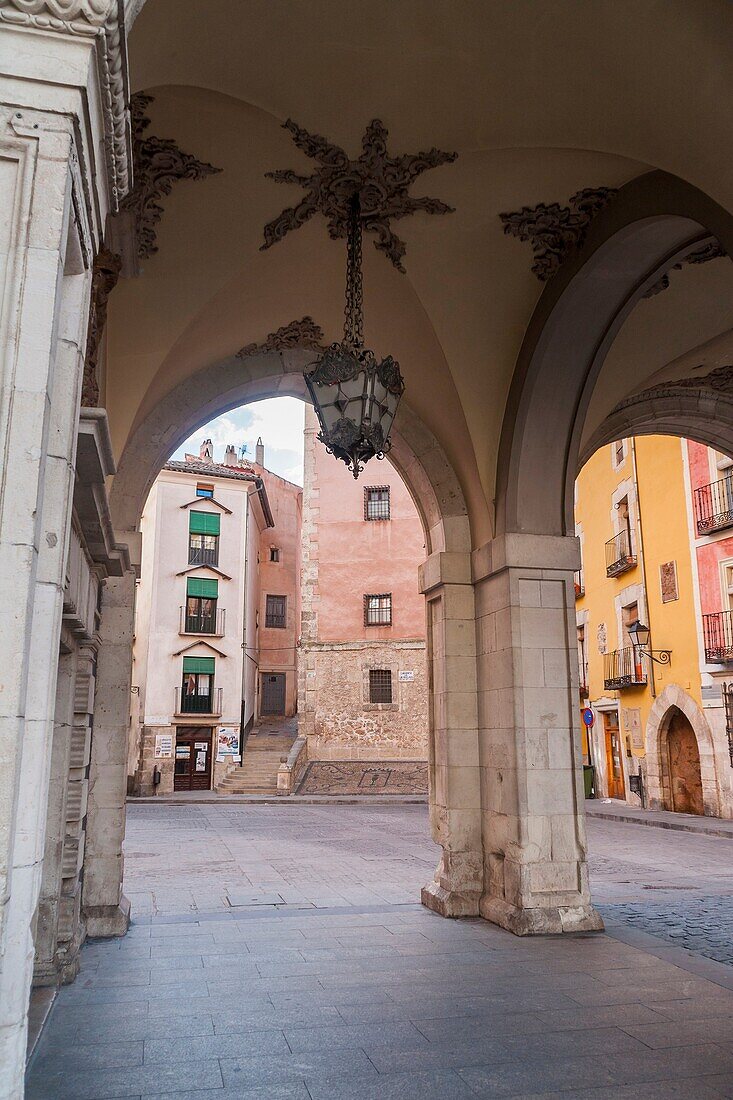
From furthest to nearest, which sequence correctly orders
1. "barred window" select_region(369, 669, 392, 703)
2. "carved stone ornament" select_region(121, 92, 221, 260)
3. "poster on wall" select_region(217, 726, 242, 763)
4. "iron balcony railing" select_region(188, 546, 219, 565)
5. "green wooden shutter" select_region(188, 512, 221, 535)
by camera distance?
"green wooden shutter" select_region(188, 512, 221, 535)
"iron balcony railing" select_region(188, 546, 219, 565)
"poster on wall" select_region(217, 726, 242, 763)
"barred window" select_region(369, 669, 392, 703)
"carved stone ornament" select_region(121, 92, 221, 260)

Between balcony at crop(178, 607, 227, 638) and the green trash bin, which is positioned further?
balcony at crop(178, 607, 227, 638)

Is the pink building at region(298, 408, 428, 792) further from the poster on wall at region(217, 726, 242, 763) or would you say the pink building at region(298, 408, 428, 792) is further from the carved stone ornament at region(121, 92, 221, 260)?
the carved stone ornament at region(121, 92, 221, 260)

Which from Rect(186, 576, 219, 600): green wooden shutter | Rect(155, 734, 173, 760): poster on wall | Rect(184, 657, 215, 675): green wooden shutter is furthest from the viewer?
Rect(186, 576, 219, 600): green wooden shutter

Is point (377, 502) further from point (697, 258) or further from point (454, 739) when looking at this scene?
point (697, 258)

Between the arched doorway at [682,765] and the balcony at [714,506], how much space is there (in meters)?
4.00

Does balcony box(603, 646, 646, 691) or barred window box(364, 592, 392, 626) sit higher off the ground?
barred window box(364, 592, 392, 626)

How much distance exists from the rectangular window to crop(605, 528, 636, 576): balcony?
1624 cm

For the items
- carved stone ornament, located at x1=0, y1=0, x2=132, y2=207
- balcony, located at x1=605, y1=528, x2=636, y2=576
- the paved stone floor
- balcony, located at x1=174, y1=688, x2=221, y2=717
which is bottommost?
the paved stone floor

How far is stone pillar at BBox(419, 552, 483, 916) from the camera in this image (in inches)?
280

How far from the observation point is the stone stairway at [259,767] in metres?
23.8

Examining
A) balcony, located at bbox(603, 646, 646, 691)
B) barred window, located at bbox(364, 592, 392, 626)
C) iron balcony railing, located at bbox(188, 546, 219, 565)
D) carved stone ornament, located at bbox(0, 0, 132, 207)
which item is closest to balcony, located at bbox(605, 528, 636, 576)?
balcony, located at bbox(603, 646, 646, 691)

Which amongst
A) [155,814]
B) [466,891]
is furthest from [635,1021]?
[155,814]

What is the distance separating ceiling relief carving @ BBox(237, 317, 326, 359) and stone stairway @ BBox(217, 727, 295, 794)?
17.9m

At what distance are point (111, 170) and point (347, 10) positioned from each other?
2460mm
